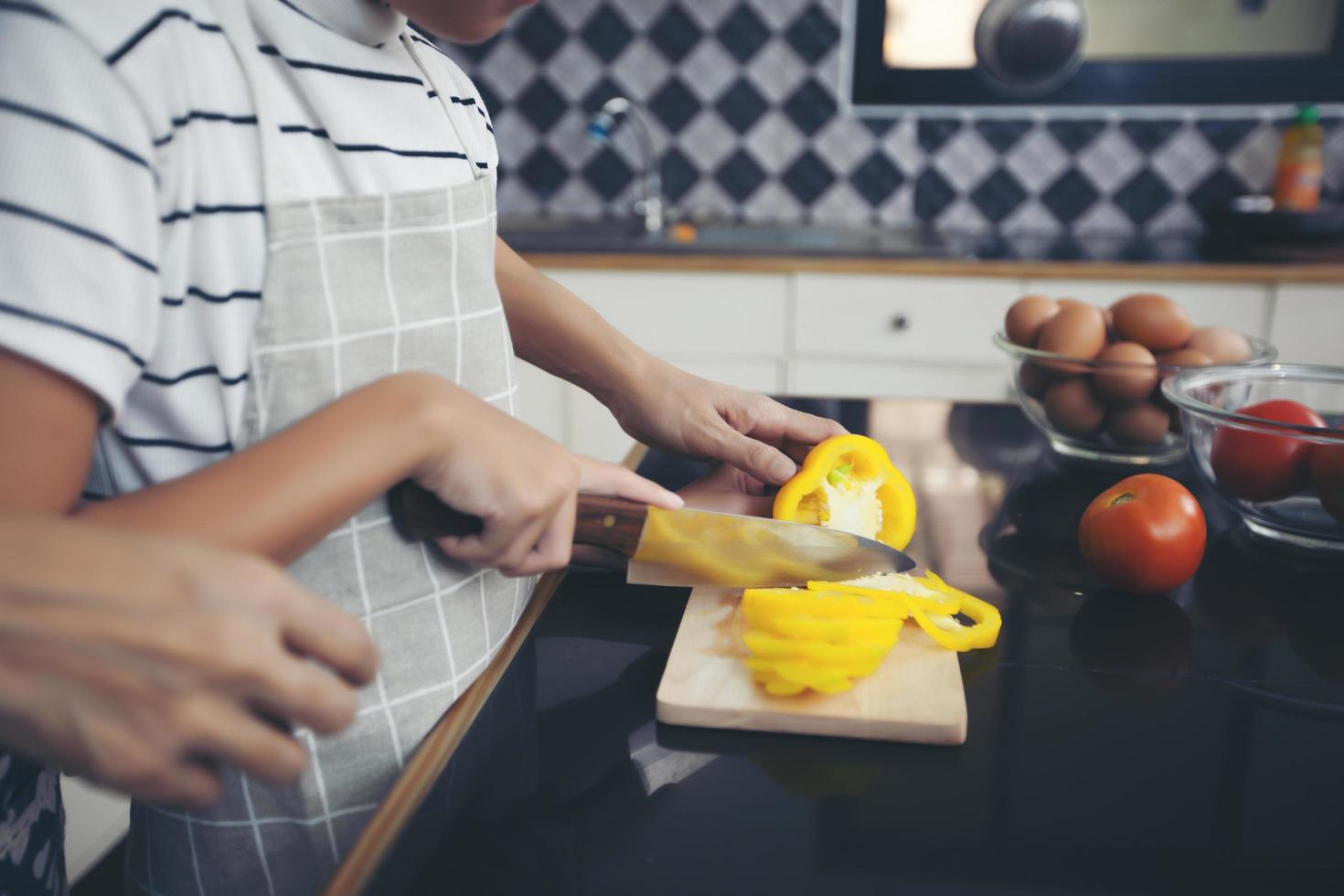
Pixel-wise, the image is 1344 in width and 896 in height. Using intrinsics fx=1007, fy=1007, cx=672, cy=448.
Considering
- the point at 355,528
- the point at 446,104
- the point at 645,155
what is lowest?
the point at 355,528

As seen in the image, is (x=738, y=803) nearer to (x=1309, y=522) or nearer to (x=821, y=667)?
(x=821, y=667)

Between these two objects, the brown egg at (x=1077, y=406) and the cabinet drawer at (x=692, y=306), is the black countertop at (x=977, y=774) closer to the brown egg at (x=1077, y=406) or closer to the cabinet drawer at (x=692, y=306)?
the brown egg at (x=1077, y=406)

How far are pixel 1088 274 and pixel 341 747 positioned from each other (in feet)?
6.27

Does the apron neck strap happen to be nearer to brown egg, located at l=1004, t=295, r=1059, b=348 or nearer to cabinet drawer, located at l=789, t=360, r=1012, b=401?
brown egg, located at l=1004, t=295, r=1059, b=348

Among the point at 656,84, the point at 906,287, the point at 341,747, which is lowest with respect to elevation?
the point at 341,747

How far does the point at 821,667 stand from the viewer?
604 mm

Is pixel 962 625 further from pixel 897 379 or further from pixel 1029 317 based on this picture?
pixel 897 379

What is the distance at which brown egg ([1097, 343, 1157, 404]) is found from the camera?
3.45 feet

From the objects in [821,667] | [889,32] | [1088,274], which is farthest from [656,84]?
[821,667]

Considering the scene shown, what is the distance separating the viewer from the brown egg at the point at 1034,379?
3.61ft

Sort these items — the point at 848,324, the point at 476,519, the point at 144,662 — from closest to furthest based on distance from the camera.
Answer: the point at 144,662 → the point at 476,519 → the point at 848,324

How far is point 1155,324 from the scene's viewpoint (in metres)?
1.08

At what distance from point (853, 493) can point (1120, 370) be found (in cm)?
40

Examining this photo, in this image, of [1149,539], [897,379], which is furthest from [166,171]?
[897,379]
